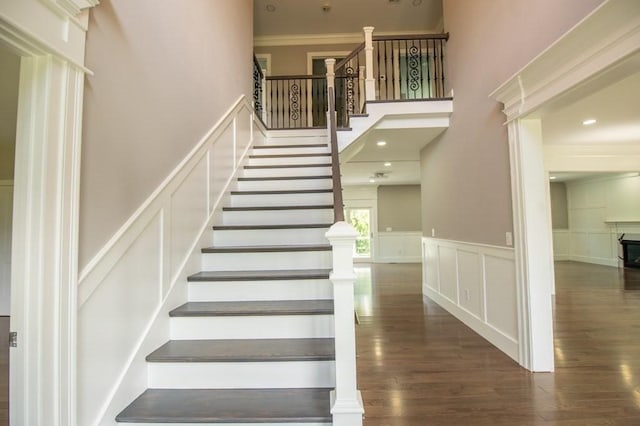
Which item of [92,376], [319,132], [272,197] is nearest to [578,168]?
[319,132]

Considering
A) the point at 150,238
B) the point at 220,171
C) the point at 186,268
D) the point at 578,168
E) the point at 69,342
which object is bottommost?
the point at 69,342

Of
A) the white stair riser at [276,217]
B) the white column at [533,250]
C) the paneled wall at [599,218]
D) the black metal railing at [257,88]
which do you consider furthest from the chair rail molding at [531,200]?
the paneled wall at [599,218]

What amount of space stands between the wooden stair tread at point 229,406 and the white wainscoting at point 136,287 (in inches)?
4.2

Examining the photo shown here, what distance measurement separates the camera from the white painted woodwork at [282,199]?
318 cm

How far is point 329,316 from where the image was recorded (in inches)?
74.3

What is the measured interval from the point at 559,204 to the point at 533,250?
9551 mm

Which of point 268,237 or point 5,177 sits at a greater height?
point 5,177

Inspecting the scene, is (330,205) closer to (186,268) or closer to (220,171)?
(220,171)

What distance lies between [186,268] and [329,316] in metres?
1.05

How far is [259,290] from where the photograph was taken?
2.14 metres

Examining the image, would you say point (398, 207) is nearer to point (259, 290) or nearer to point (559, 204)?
point (559, 204)

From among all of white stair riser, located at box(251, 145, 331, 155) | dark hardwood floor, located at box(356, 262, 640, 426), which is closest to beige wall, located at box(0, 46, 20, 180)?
white stair riser, located at box(251, 145, 331, 155)

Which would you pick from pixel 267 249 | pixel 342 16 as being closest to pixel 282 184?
pixel 267 249

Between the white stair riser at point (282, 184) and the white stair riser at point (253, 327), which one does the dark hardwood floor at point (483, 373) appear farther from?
the white stair riser at point (282, 184)
